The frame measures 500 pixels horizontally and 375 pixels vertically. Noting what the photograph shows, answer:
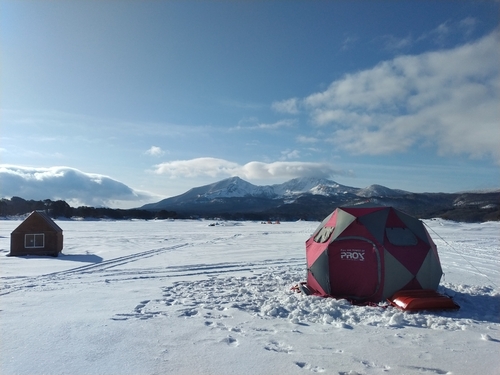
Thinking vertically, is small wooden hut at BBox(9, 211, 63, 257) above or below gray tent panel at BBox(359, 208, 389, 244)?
below

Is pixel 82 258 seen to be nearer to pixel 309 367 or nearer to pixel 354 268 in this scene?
pixel 354 268

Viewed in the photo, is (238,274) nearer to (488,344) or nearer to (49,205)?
(488,344)

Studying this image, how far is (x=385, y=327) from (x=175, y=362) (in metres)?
4.24

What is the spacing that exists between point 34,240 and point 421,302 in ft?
68.1

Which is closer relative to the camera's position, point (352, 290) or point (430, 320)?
point (430, 320)

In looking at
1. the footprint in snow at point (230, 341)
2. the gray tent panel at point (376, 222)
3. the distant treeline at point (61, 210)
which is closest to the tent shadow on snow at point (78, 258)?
the footprint in snow at point (230, 341)

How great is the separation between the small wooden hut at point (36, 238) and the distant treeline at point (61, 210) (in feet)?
253

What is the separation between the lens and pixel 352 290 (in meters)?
9.48

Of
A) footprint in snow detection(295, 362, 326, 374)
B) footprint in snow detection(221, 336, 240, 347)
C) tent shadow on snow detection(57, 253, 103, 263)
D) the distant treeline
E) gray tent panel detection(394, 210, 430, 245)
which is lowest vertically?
footprint in snow detection(295, 362, 326, 374)

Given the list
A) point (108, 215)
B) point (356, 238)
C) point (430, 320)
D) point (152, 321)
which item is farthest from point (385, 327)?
point (108, 215)

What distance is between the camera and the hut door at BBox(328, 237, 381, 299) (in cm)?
934

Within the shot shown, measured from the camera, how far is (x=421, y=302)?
27.1ft

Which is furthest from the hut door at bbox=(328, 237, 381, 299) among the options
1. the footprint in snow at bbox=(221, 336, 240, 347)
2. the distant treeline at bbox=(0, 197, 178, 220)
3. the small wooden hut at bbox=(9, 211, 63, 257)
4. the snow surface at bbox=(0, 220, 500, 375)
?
the distant treeline at bbox=(0, 197, 178, 220)

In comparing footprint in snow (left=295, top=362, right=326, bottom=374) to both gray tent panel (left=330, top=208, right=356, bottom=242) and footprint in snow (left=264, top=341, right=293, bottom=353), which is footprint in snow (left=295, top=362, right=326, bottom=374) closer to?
footprint in snow (left=264, top=341, right=293, bottom=353)
